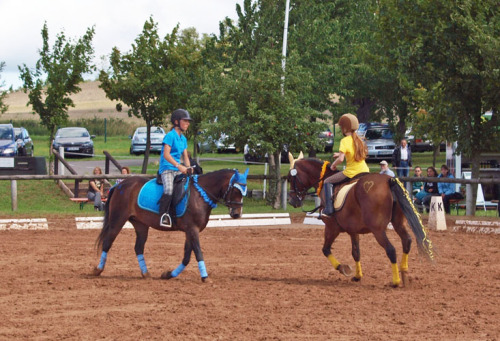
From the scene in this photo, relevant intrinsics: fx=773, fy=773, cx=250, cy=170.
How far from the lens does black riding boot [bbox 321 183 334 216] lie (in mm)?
11289

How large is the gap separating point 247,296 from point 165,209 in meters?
1.98

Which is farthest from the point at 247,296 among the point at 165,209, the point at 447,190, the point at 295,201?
the point at 447,190

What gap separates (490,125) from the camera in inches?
827

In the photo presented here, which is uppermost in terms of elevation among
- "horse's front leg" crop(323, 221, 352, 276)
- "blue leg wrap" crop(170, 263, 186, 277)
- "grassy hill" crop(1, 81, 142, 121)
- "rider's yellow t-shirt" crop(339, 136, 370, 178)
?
"grassy hill" crop(1, 81, 142, 121)

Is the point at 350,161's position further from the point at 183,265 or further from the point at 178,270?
the point at 178,270

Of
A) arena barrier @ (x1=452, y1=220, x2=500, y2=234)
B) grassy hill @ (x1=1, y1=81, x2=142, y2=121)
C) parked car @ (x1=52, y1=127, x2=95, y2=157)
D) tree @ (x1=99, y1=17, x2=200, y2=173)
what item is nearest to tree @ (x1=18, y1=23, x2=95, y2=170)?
tree @ (x1=99, y1=17, x2=200, y2=173)

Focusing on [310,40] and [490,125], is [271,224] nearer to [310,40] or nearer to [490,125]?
[490,125]

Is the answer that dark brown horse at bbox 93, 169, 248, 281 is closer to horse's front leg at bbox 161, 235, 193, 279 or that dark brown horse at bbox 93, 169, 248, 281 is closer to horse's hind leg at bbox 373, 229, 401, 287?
horse's front leg at bbox 161, 235, 193, 279

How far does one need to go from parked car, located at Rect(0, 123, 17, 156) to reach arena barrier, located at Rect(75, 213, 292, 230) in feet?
40.4

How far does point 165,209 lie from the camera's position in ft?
37.2

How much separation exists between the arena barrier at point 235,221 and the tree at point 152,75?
34.2 feet

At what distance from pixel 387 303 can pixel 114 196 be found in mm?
4589

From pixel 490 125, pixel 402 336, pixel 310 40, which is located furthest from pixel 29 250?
pixel 310 40

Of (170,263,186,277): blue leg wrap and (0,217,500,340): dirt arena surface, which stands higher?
(170,263,186,277): blue leg wrap
